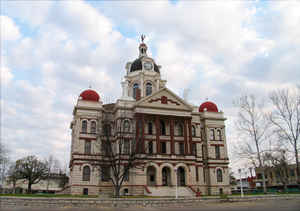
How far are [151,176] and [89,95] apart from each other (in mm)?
17678

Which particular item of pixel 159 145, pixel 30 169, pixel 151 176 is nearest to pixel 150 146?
pixel 159 145

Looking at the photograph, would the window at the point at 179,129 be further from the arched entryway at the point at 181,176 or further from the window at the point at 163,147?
the arched entryway at the point at 181,176

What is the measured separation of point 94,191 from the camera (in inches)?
1781

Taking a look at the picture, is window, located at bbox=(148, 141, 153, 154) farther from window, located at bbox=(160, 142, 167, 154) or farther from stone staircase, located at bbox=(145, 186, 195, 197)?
stone staircase, located at bbox=(145, 186, 195, 197)

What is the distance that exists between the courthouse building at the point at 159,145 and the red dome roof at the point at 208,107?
1.48 m

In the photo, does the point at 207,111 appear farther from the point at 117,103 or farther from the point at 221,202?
the point at 221,202

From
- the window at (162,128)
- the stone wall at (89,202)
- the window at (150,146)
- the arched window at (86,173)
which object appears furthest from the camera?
the window at (162,128)

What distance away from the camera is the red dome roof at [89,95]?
2011 inches

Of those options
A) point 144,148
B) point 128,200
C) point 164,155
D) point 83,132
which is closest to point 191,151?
point 164,155

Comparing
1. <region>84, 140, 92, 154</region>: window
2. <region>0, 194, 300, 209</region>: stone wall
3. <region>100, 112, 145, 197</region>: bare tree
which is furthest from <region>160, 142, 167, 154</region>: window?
<region>0, 194, 300, 209</region>: stone wall

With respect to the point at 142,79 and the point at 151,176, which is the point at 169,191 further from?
the point at 142,79

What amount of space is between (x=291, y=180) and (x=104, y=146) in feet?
192

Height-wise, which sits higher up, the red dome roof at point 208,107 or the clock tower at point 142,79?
the clock tower at point 142,79

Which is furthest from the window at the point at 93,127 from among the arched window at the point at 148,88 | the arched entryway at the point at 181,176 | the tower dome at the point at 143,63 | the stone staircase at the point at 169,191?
the tower dome at the point at 143,63
